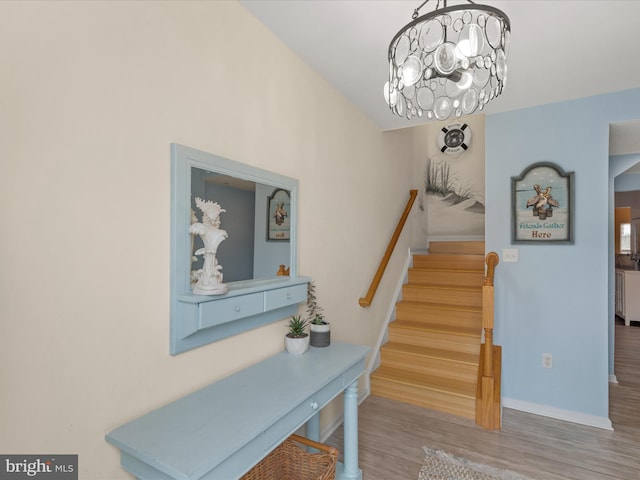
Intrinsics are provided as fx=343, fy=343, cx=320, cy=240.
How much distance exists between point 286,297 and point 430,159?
365cm

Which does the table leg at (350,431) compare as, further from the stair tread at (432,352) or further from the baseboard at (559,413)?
the baseboard at (559,413)

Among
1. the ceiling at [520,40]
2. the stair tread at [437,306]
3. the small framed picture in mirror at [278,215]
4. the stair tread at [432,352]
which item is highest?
the ceiling at [520,40]

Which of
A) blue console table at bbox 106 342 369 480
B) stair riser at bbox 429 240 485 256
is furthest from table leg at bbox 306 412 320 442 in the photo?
stair riser at bbox 429 240 485 256

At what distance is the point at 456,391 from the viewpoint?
2637mm

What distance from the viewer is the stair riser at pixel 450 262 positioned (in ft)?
12.1

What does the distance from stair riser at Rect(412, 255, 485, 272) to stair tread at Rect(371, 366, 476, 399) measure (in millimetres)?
1320

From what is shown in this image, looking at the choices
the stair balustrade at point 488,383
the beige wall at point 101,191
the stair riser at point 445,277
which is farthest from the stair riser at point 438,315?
the beige wall at point 101,191

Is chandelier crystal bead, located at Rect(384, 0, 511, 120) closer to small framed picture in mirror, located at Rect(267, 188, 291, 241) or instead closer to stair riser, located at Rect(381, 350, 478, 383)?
small framed picture in mirror, located at Rect(267, 188, 291, 241)

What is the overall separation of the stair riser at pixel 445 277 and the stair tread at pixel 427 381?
1058 millimetres

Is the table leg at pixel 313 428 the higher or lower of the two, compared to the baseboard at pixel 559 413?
higher

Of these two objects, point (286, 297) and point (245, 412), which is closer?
point (245, 412)

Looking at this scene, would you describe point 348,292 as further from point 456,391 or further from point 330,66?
point 330,66

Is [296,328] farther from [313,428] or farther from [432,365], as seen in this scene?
[432,365]

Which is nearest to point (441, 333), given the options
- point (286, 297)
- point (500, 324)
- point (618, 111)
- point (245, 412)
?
point (500, 324)
